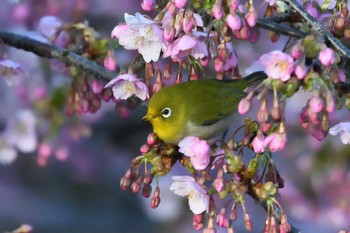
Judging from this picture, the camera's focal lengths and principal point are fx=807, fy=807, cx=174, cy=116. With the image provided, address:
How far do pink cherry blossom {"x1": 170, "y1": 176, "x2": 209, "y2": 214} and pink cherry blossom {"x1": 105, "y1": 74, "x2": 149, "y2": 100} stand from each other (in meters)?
0.40

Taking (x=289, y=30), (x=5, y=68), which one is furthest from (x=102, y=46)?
(x=289, y=30)

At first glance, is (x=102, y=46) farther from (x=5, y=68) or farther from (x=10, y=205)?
(x=10, y=205)

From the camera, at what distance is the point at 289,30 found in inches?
107

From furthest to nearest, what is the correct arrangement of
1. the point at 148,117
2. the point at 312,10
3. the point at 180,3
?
the point at 148,117 < the point at 312,10 < the point at 180,3

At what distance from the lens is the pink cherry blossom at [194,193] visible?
2.40 metres

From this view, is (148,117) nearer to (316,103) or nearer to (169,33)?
(169,33)

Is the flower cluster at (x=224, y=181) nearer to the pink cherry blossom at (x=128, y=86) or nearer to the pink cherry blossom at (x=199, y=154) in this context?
the pink cherry blossom at (x=199, y=154)

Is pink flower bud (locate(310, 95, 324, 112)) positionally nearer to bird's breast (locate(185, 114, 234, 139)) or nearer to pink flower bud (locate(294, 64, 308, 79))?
pink flower bud (locate(294, 64, 308, 79))

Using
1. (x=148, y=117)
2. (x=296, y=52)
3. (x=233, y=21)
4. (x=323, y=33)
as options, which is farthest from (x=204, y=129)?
(x=296, y=52)

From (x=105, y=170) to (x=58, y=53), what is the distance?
338 cm

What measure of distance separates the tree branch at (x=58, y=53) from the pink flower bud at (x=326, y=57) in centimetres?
115

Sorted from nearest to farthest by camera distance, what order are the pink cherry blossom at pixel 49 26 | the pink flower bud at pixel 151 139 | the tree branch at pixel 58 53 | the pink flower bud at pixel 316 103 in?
1. the pink flower bud at pixel 316 103
2. the pink flower bud at pixel 151 139
3. the tree branch at pixel 58 53
4. the pink cherry blossom at pixel 49 26

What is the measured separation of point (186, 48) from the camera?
8.02 ft

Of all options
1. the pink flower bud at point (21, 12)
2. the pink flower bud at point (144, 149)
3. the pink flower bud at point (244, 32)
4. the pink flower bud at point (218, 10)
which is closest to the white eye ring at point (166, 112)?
the pink flower bud at point (144, 149)
